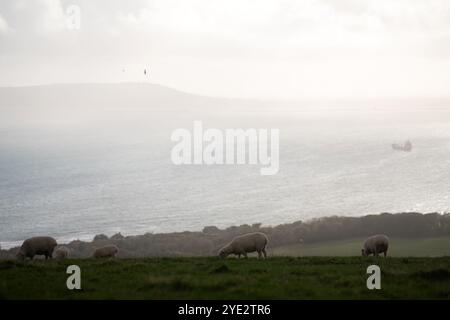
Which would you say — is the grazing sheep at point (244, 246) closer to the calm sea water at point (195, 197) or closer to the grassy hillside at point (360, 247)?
the grassy hillside at point (360, 247)

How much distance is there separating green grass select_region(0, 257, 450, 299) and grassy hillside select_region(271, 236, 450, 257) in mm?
39796

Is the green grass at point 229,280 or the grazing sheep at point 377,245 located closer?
the green grass at point 229,280

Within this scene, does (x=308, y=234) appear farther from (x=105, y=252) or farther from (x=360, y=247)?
(x=105, y=252)

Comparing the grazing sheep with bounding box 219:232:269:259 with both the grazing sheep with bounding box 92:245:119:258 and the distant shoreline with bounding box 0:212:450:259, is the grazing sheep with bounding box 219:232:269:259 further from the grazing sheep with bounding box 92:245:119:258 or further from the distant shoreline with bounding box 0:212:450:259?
the distant shoreline with bounding box 0:212:450:259

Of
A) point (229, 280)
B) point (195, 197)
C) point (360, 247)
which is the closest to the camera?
point (229, 280)

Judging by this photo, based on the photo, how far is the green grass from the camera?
1462 centimetres

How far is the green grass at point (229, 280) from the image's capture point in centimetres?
1462

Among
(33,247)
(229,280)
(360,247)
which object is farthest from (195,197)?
(229,280)

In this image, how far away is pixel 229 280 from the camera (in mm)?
16266

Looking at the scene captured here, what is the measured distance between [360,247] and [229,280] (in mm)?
52549

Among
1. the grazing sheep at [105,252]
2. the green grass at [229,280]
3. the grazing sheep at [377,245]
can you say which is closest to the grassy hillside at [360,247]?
→ the grazing sheep at [377,245]

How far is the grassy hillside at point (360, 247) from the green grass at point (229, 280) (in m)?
39.8
